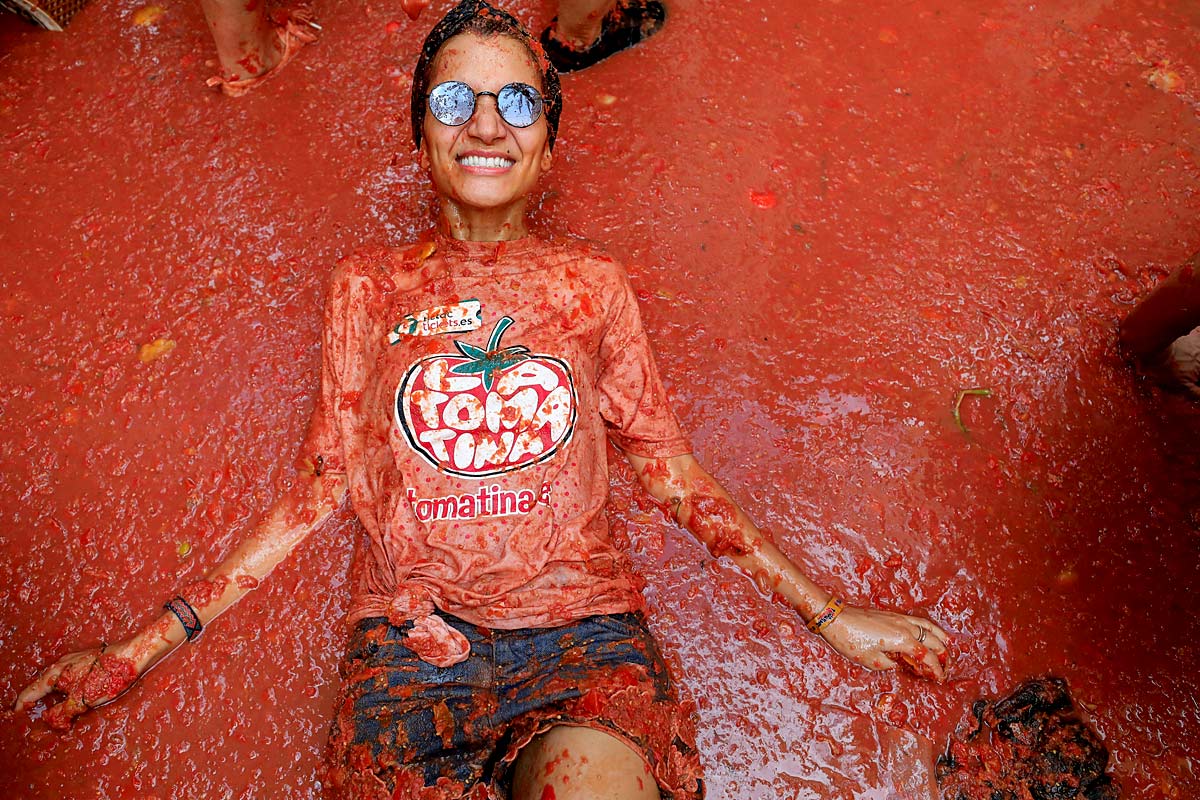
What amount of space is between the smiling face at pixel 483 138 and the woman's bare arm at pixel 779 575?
2.55 ft

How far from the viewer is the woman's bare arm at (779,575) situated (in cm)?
231

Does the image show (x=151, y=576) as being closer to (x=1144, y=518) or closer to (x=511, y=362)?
(x=511, y=362)

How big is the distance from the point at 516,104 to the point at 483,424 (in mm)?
800

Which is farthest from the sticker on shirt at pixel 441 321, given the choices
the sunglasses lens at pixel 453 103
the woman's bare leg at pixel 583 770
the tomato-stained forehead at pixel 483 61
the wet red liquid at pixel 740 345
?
the woman's bare leg at pixel 583 770

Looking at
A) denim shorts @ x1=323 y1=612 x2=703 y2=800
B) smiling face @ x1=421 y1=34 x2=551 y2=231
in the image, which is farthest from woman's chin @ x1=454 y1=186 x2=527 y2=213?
denim shorts @ x1=323 y1=612 x2=703 y2=800

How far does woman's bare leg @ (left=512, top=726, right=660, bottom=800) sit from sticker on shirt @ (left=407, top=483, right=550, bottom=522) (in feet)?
1.65

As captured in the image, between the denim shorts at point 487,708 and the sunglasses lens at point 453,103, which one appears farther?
the sunglasses lens at point 453,103

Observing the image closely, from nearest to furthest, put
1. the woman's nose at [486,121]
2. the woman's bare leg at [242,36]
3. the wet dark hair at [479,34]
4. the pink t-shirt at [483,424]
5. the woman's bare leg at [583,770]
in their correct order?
1. the woman's bare leg at [583,770]
2. the pink t-shirt at [483,424]
3. the woman's nose at [486,121]
4. the wet dark hair at [479,34]
5. the woman's bare leg at [242,36]

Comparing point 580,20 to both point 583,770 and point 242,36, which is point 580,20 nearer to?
point 242,36

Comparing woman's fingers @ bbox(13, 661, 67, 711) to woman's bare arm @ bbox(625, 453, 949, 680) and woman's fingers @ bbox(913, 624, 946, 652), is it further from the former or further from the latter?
woman's fingers @ bbox(913, 624, 946, 652)

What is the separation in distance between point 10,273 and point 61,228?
220mm

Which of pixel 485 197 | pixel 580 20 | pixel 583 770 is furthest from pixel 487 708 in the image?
pixel 580 20

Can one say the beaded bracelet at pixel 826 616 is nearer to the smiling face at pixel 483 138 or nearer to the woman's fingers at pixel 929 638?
the woman's fingers at pixel 929 638

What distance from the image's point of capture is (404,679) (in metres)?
1.99
